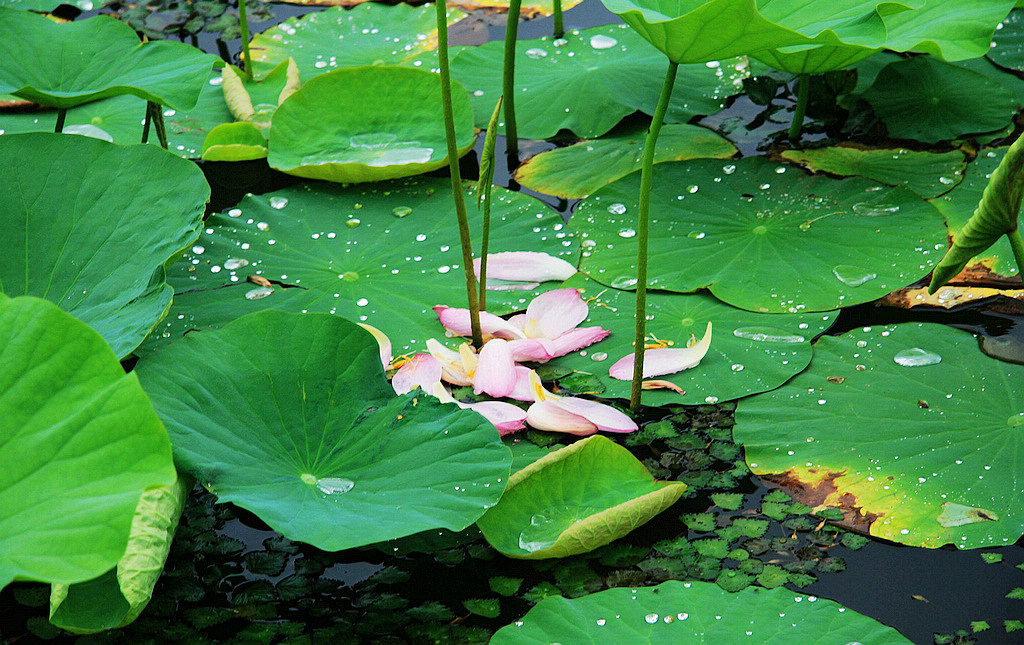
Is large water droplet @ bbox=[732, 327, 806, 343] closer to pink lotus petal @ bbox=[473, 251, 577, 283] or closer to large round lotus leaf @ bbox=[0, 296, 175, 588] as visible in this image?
pink lotus petal @ bbox=[473, 251, 577, 283]

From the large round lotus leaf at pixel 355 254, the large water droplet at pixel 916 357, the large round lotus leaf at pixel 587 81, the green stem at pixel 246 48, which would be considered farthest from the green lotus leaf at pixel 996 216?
the green stem at pixel 246 48

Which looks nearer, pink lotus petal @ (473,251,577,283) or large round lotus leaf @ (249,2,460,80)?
pink lotus petal @ (473,251,577,283)

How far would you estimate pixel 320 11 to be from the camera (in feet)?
10.3

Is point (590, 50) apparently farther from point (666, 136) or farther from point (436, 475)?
point (436, 475)

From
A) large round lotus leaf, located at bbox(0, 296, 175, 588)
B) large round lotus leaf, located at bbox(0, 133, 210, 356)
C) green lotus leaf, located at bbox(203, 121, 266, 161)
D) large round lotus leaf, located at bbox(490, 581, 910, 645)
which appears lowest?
large round lotus leaf, located at bbox(490, 581, 910, 645)

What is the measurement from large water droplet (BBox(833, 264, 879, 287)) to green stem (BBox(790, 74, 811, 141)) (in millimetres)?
612

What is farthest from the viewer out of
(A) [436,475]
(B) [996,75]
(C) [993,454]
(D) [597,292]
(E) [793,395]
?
(B) [996,75]

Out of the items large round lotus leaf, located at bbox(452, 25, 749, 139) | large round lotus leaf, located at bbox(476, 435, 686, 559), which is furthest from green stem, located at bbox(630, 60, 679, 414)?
large round lotus leaf, located at bbox(452, 25, 749, 139)

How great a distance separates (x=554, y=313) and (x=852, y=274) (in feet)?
2.06

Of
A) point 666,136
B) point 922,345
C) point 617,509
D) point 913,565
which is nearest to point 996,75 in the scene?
point 666,136

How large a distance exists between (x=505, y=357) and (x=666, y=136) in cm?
100

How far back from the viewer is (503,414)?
1.48 metres

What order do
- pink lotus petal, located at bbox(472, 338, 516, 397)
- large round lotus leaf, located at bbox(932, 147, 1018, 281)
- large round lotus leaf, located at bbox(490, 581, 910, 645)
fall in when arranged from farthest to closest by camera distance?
1. large round lotus leaf, located at bbox(932, 147, 1018, 281)
2. pink lotus petal, located at bbox(472, 338, 516, 397)
3. large round lotus leaf, located at bbox(490, 581, 910, 645)

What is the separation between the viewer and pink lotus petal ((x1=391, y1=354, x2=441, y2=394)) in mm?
1502
